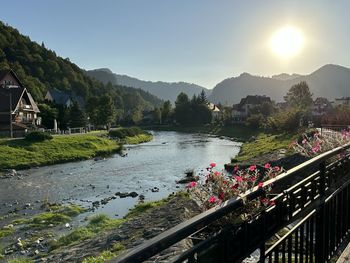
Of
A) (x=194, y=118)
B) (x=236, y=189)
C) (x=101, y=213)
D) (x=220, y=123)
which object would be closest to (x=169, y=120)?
(x=194, y=118)

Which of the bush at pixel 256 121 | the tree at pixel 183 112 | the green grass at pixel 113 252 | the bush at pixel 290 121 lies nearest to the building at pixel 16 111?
the bush at pixel 290 121

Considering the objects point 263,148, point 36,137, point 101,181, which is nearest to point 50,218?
point 101,181

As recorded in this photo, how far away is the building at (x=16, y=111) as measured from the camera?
55.3 m

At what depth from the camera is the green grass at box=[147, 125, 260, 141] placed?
8428 cm

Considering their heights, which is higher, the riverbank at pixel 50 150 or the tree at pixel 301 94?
the tree at pixel 301 94

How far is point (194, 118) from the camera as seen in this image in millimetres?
118062

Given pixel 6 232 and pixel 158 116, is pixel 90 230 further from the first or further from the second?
pixel 158 116

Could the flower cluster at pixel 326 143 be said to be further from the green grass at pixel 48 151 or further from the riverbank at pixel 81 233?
the green grass at pixel 48 151

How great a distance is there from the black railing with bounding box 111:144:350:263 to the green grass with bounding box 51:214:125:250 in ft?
35.8

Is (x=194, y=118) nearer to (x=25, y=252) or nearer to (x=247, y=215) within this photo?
(x=25, y=252)

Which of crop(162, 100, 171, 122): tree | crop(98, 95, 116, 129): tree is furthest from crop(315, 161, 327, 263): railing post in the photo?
crop(162, 100, 171, 122): tree

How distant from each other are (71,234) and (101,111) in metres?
68.7

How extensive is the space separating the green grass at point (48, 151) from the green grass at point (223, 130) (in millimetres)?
35189

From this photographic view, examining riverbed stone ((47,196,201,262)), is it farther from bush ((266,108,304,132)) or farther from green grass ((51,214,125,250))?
Result: bush ((266,108,304,132))
